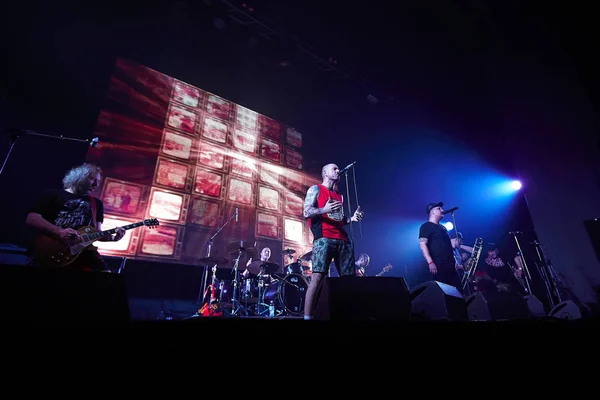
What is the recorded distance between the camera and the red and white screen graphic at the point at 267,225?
659 centimetres

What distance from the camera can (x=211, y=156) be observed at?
636 cm

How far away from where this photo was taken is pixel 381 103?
28.9 feet

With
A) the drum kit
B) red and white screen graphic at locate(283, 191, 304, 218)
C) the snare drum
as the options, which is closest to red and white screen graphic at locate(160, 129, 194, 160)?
the drum kit

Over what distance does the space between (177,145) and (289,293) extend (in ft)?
13.3

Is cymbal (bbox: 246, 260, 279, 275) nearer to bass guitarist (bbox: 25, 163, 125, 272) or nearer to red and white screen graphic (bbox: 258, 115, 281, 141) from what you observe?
bass guitarist (bbox: 25, 163, 125, 272)

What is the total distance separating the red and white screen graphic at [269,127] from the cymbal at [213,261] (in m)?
3.69

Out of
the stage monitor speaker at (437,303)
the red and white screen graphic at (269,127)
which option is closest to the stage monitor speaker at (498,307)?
the stage monitor speaker at (437,303)

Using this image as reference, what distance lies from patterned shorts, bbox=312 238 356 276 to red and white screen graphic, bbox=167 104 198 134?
4655 millimetres

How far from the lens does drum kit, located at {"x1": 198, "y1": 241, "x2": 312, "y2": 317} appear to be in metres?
5.64

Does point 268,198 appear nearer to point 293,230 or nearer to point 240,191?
point 240,191

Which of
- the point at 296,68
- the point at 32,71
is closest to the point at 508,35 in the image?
the point at 296,68

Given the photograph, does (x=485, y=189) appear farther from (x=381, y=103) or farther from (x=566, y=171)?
(x=566, y=171)

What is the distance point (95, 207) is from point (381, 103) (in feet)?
26.9

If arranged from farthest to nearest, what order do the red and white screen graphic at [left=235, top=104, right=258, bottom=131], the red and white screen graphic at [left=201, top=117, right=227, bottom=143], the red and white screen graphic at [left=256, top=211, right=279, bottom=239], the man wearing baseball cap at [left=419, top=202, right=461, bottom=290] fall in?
1. the red and white screen graphic at [left=235, top=104, right=258, bottom=131]
2. the red and white screen graphic at [left=256, top=211, right=279, bottom=239]
3. the red and white screen graphic at [left=201, top=117, right=227, bottom=143]
4. the man wearing baseball cap at [left=419, top=202, right=461, bottom=290]
